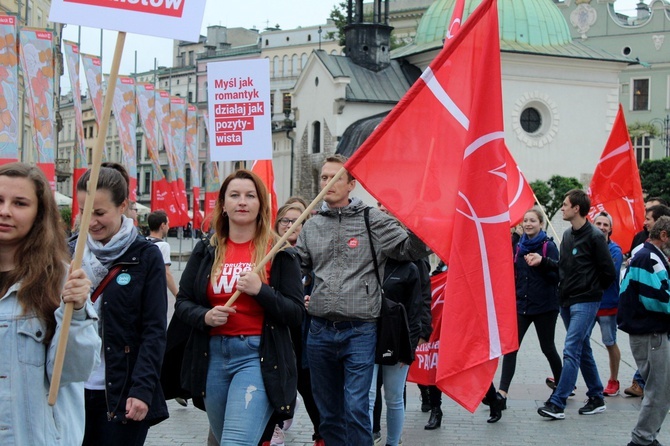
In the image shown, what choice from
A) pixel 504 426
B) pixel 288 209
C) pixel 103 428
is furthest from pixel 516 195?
pixel 103 428

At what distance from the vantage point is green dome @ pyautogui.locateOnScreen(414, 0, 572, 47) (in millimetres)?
59000

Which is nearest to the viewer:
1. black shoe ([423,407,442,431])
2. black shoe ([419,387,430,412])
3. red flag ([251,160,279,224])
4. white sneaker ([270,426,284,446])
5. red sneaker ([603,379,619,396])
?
white sneaker ([270,426,284,446])

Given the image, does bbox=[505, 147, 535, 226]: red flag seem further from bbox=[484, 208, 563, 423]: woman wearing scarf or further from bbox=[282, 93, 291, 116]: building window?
bbox=[282, 93, 291, 116]: building window

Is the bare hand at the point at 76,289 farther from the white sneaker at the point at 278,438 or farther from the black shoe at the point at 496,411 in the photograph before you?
the black shoe at the point at 496,411

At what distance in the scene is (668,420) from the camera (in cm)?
969

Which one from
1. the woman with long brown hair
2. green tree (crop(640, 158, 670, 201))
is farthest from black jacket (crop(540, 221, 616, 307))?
green tree (crop(640, 158, 670, 201))

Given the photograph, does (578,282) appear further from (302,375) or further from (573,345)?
(302,375)

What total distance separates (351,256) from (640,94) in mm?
78814

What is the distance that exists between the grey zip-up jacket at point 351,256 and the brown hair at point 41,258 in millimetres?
2734

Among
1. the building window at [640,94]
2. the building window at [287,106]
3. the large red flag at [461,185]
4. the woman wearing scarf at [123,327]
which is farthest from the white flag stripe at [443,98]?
the building window at [640,94]

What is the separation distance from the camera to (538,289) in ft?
32.7

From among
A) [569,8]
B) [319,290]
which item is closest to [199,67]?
[569,8]

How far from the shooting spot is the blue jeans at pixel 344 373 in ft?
20.8

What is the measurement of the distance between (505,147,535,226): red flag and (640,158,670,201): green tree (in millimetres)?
52557
